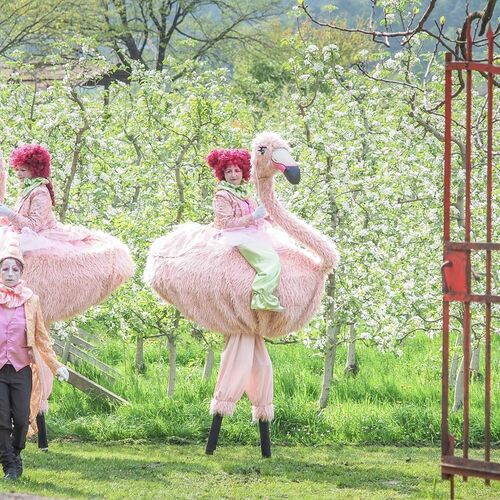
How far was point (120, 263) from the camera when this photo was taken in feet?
27.1

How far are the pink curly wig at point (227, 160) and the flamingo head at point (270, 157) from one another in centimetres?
10

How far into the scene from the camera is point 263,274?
25.3 feet

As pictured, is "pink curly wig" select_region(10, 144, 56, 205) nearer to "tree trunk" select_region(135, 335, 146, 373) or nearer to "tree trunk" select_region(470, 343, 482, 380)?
"tree trunk" select_region(135, 335, 146, 373)

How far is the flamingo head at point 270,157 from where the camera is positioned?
7961mm

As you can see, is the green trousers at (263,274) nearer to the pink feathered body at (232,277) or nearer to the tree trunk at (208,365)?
the pink feathered body at (232,277)

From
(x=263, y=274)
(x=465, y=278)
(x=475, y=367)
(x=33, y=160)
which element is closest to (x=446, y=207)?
(x=465, y=278)

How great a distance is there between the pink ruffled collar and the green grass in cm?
211

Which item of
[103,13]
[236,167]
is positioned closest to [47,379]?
[236,167]

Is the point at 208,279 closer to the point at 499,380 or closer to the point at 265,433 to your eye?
the point at 265,433

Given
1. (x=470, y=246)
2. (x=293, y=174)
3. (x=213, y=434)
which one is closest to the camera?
(x=470, y=246)

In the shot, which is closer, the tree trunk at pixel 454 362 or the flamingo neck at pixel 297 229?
the flamingo neck at pixel 297 229

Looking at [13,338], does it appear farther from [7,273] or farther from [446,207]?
[446,207]

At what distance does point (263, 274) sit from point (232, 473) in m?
1.29

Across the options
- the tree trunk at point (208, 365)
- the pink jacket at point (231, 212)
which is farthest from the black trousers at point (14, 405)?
the tree trunk at point (208, 365)
